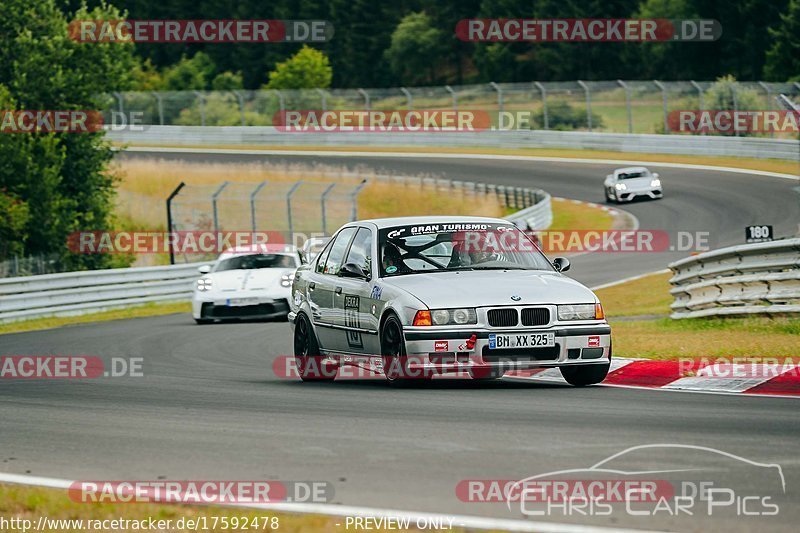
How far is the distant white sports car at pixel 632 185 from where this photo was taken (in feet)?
139

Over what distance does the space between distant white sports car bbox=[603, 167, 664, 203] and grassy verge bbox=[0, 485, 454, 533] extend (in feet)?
122

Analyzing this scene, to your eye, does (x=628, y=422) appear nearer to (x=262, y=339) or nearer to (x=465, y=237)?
(x=465, y=237)

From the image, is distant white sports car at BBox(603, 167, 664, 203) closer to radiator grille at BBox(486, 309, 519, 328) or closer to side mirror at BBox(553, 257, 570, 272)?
side mirror at BBox(553, 257, 570, 272)

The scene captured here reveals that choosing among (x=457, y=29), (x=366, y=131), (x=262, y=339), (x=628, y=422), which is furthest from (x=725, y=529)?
(x=457, y=29)

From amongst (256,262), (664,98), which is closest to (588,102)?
(664,98)

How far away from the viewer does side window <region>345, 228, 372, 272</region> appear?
11750mm

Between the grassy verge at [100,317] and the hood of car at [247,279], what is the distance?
11.6 ft

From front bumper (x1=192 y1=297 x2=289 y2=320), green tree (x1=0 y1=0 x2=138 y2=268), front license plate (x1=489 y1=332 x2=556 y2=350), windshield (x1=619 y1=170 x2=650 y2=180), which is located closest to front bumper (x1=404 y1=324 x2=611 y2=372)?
front license plate (x1=489 y1=332 x2=556 y2=350)

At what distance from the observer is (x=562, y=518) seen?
5.72 m

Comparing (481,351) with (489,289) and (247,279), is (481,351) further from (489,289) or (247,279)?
(247,279)

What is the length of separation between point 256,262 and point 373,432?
14805 millimetres

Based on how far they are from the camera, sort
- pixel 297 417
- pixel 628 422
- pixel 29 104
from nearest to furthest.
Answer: pixel 628 422 → pixel 297 417 → pixel 29 104

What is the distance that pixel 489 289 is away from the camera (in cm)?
1070

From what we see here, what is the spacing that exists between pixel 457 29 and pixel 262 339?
80.3m
